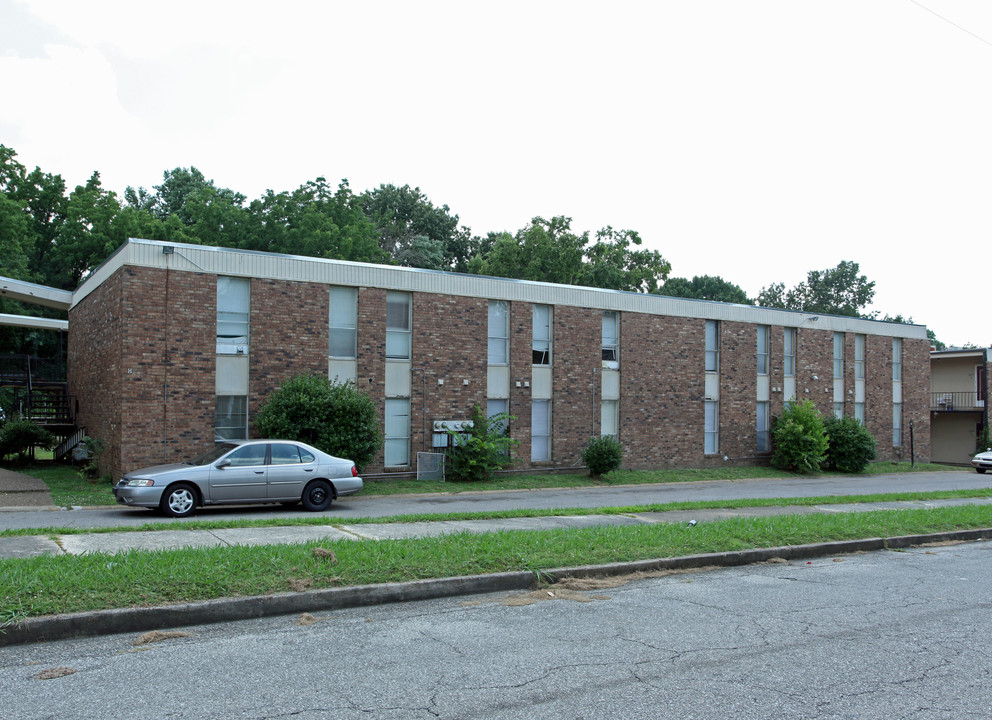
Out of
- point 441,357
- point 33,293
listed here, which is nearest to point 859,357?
point 441,357

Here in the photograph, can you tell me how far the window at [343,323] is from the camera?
2219 centimetres

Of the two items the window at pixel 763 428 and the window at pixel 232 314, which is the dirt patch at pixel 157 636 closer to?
the window at pixel 232 314

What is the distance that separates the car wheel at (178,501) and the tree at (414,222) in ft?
141

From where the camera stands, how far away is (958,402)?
44.3 m

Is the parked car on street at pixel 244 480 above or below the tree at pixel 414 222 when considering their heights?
below

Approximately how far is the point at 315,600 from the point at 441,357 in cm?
1633

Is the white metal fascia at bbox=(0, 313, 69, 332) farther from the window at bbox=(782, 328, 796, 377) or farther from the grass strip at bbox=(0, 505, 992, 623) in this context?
the window at bbox=(782, 328, 796, 377)

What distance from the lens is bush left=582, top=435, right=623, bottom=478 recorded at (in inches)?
982

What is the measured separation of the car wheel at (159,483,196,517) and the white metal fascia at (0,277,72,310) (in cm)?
1620

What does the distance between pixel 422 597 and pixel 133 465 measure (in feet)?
43.6

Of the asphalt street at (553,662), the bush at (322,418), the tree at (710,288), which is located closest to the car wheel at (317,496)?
the bush at (322,418)

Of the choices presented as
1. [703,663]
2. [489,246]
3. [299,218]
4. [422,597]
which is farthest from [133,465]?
[489,246]

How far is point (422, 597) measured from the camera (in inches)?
317

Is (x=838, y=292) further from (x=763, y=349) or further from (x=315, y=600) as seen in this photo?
(x=315, y=600)
